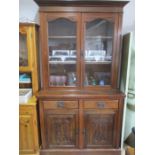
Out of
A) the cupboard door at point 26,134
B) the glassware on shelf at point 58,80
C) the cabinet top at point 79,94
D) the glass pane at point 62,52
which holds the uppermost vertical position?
the glass pane at point 62,52

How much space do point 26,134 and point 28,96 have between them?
1.47 feet

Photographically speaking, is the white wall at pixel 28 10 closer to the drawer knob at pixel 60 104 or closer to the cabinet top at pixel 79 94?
the cabinet top at pixel 79 94

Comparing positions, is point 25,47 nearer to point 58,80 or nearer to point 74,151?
point 58,80

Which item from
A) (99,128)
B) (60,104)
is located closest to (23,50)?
(60,104)

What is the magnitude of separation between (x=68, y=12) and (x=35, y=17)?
0.57 metres

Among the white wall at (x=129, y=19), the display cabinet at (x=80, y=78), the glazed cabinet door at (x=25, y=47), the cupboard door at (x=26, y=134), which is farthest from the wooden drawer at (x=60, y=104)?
the white wall at (x=129, y=19)

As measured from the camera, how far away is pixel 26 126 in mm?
1998

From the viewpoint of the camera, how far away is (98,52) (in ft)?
7.11

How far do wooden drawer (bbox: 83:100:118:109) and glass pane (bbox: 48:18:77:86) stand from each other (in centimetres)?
30

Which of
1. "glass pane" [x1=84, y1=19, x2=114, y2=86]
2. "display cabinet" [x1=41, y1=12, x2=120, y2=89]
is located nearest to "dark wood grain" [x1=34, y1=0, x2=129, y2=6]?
"display cabinet" [x1=41, y1=12, x2=120, y2=89]

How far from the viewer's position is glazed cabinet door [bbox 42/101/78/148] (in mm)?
2004

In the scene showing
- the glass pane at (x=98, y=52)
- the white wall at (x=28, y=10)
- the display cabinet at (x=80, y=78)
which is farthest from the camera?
the white wall at (x=28, y=10)

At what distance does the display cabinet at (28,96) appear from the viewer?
6.44 feet
